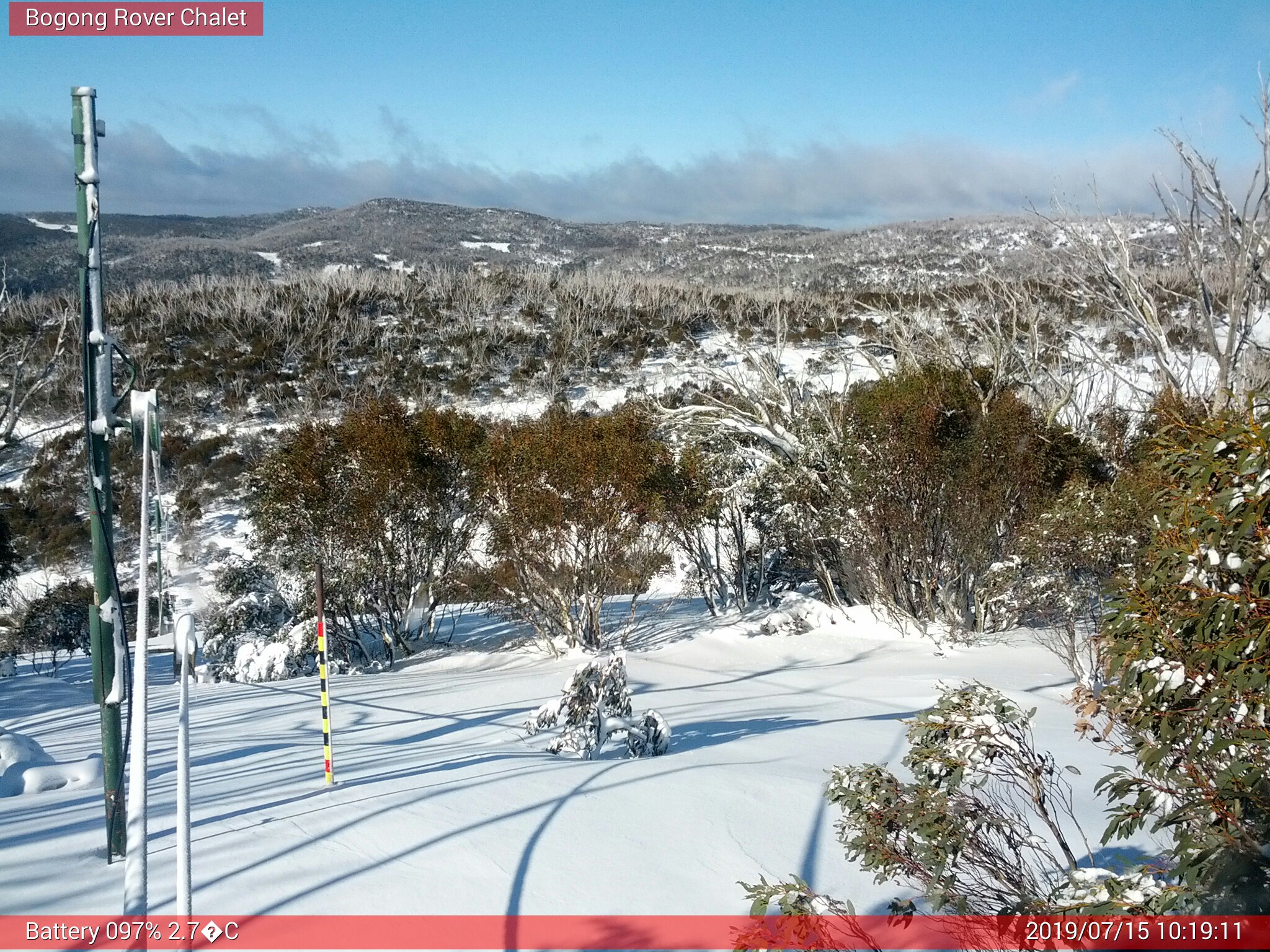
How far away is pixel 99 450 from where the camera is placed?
396cm

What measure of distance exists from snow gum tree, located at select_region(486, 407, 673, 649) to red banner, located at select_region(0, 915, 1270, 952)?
9.61 meters

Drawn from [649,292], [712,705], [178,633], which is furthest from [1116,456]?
[649,292]

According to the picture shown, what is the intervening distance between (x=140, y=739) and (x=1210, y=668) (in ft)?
11.0

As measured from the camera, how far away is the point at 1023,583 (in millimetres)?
12469

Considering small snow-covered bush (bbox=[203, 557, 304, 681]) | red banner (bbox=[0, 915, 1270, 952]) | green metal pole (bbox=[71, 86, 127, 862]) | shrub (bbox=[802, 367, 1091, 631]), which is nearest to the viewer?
red banner (bbox=[0, 915, 1270, 952])

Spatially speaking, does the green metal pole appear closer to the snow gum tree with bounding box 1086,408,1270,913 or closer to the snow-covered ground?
the snow-covered ground

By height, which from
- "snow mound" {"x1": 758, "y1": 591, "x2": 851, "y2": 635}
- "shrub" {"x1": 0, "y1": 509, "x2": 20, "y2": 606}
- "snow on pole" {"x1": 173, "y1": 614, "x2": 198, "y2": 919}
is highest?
"snow on pole" {"x1": 173, "y1": 614, "x2": 198, "y2": 919}

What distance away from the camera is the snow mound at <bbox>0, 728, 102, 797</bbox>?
18.0 feet

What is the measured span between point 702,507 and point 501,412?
17.9m

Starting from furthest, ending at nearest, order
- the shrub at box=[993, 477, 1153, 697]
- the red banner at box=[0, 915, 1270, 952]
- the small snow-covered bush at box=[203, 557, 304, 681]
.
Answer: the small snow-covered bush at box=[203, 557, 304, 681] → the shrub at box=[993, 477, 1153, 697] → the red banner at box=[0, 915, 1270, 952]

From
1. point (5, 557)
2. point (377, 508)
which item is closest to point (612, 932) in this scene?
point (377, 508)

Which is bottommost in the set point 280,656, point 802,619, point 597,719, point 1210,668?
point 280,656

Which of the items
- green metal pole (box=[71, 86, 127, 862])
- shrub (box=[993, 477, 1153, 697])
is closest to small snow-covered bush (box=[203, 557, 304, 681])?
green metal pole (box=[71, 86, 127, 862])

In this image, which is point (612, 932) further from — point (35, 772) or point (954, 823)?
point (35, 772)
